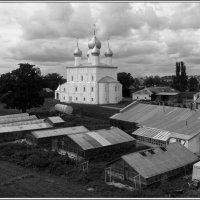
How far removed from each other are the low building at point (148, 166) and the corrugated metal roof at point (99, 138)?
520 centimetres

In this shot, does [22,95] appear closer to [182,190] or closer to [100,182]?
[100,182]

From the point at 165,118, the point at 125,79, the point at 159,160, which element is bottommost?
the point at 159,160

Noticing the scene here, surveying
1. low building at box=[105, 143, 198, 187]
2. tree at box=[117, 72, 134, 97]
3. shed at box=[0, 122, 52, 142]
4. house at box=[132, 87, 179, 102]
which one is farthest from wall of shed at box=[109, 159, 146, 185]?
tree at box=[117, 72, 134, 97]

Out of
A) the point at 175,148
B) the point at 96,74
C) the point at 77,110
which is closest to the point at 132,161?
the point at 175,148

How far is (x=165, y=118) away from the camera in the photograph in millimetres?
32906

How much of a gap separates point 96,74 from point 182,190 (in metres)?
50.8

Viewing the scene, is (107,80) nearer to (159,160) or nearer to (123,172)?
(159,160)

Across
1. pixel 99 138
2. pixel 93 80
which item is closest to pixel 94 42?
pixel 93 80

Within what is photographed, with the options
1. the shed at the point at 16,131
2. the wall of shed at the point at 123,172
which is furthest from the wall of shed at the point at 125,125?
the wall of shed at the point at 123,172

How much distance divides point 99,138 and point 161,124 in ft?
25.8

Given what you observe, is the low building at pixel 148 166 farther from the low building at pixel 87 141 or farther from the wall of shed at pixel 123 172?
the low building at pixel 87 141

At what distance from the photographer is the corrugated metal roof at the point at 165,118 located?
28.9 m

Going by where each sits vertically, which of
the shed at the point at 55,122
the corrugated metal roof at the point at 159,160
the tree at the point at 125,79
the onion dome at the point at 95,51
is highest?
the onion dome at the point at 95,51

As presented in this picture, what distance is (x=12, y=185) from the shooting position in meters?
19.0
